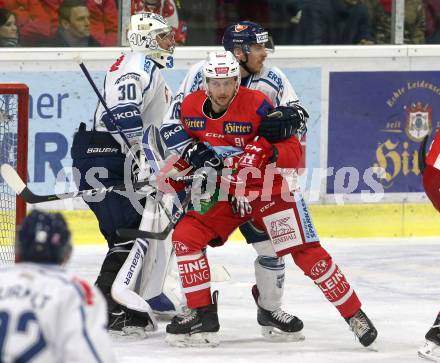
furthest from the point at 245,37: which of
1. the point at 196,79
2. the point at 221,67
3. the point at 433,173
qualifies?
the point at 433,173

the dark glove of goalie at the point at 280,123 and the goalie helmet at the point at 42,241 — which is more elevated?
the dark glove of goalie at the point at 280,123

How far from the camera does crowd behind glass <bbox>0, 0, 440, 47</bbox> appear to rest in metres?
7.96

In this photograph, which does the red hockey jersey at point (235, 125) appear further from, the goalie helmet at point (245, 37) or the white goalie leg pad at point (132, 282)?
the white goalie leg pad at point (132, 282)

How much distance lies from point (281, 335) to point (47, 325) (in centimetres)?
276

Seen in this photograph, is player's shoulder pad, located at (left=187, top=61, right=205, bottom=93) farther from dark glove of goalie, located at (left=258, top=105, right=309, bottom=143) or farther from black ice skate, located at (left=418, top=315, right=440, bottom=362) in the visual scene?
black ice skate, located at (left=418, top=315, right=440, bottom=362)

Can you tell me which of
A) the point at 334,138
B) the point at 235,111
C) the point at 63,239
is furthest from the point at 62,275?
the point at 334,138

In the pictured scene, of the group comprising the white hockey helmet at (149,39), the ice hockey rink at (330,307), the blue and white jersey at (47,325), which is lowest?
the ice hockey rink at (330,307)

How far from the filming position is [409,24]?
842 cm

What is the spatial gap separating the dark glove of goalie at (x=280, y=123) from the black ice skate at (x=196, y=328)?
Result: 68cm

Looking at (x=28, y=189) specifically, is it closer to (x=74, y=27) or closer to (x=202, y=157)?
(x=202, y=157)

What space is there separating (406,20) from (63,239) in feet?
17.9

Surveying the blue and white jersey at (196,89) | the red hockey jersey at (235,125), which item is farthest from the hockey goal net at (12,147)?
the red hockey jersey at (235,125)

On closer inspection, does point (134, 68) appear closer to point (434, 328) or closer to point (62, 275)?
point (434, 328)

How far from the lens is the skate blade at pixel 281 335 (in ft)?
19.0
